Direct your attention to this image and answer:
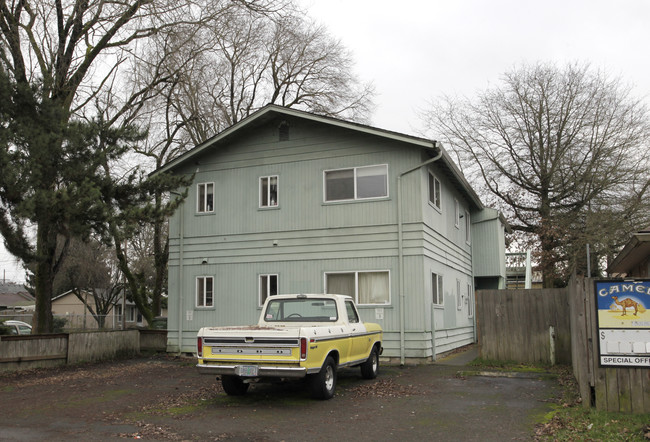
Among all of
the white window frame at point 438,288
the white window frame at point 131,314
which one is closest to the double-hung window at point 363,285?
the white window frame at point 438,288

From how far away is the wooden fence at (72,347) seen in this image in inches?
595

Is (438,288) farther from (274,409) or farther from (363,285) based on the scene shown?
(274,409)

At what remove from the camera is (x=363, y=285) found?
16531 millimetres

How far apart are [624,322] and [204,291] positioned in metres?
12.8

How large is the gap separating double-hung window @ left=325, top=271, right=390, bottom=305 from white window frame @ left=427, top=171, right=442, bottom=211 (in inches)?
111

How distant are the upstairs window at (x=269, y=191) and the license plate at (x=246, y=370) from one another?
8.83m

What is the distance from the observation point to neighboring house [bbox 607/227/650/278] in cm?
1038

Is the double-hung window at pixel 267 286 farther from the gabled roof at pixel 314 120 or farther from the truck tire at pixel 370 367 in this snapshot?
the truck tire at pixel 370 367

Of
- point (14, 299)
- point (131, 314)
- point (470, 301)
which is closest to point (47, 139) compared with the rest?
point (470, 301)

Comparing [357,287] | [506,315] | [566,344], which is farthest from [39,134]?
[566,344]

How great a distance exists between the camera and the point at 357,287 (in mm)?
16469

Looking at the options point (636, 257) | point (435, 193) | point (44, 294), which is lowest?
point (44, 294)

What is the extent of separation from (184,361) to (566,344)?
34.1 feet

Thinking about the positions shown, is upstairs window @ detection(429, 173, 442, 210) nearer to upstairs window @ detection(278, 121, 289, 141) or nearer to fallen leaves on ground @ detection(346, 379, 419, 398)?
upstairs window @ detection(278, 121, 289, 141)
